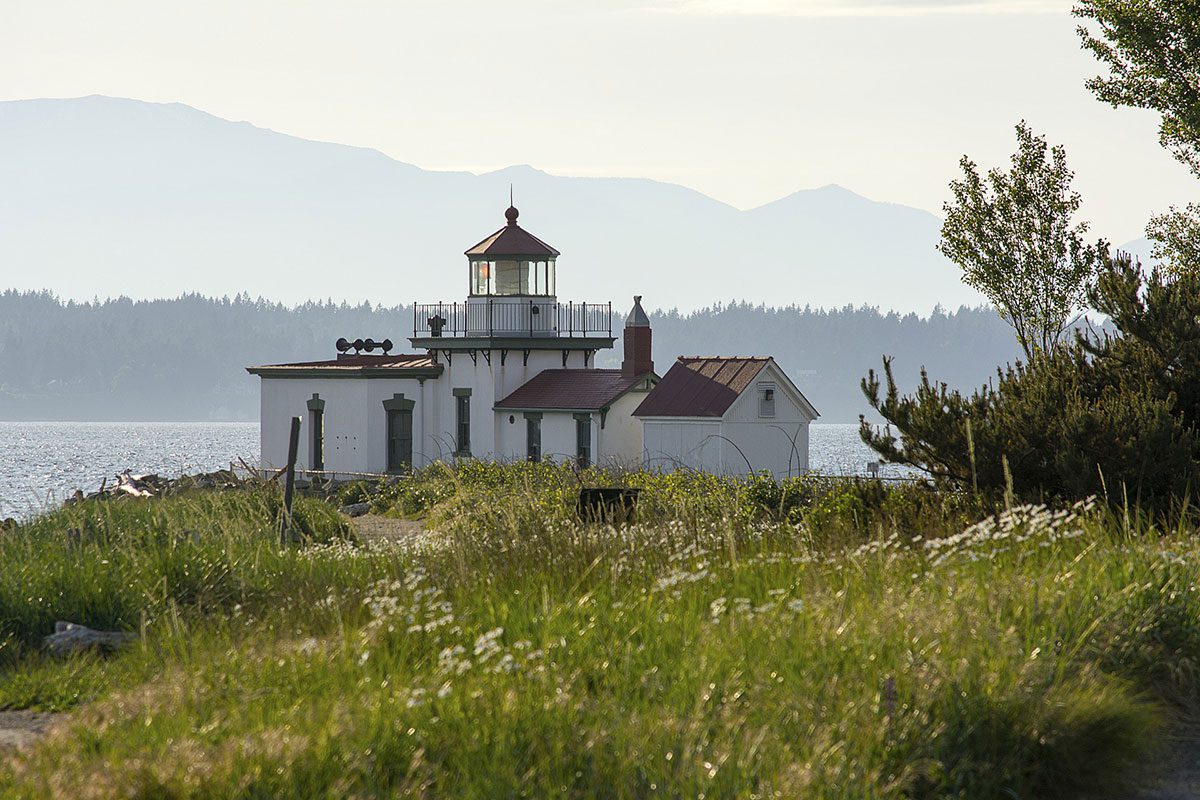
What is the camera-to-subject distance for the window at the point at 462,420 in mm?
38875

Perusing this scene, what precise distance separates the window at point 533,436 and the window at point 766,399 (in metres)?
6.18

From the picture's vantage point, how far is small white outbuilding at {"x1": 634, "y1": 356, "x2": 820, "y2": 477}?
34062 mm

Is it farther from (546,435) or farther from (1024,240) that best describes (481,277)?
(1024,240)

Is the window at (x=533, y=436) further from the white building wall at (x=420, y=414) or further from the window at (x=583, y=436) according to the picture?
Result: the window at (x=583, y=436)

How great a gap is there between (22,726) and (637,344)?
98.9 ft

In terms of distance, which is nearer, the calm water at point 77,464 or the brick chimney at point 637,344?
the brick chimney at point 637,344

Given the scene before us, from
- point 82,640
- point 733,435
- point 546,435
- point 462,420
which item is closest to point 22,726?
point 82,640

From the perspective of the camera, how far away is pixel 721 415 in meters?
33.8

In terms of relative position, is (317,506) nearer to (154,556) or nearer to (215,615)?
(154,556)

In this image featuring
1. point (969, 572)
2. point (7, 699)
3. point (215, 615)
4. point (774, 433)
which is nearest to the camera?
point (969, 572)

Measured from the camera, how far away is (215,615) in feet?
30.8

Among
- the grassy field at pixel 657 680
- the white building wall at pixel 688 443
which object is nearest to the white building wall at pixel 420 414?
the white building wall at pixel 688 443

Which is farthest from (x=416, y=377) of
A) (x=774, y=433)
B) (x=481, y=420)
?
(x=774, y=433)

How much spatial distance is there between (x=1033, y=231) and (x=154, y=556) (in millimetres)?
17276
